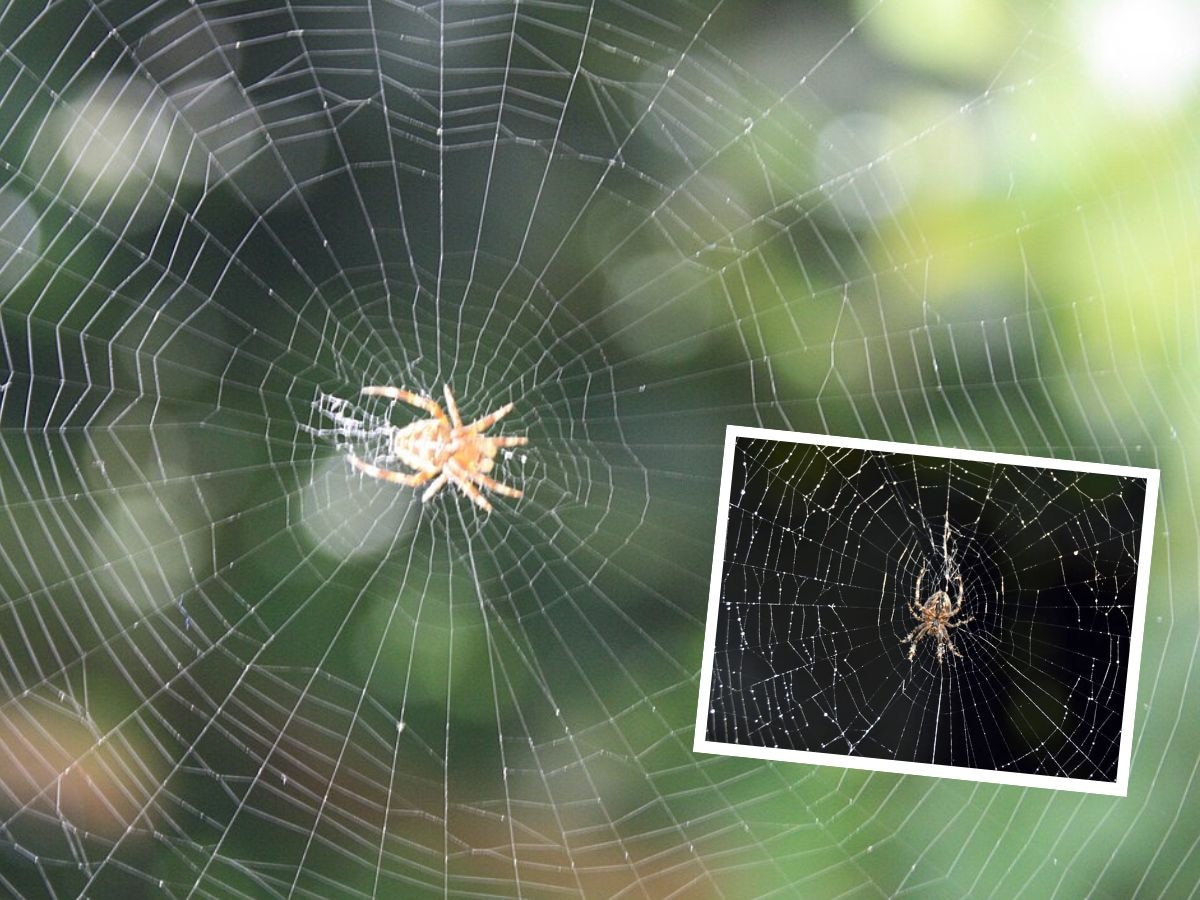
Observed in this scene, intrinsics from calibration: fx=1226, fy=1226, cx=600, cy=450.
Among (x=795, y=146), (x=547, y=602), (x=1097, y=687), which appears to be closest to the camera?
(x=1097, y=687)

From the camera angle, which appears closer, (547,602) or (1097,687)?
(1097,687)

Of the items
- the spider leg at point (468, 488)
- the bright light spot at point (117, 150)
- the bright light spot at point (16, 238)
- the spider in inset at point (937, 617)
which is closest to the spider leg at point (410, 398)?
the spider leg at point (468, 488)

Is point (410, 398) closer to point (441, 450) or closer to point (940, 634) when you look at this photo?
point (441, 450)

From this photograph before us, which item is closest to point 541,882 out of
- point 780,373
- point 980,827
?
point 980,827

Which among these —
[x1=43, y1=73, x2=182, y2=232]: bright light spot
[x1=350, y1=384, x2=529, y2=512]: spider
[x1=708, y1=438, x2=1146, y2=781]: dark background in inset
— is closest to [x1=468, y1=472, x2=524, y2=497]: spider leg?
[x1=350, y1=384, x2=529, y2=512]: spider

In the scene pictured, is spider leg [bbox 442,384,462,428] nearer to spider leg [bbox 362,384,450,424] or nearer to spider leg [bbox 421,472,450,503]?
spider leg [bbox 362,384,450,424]

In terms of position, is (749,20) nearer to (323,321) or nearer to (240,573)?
(323,321)
